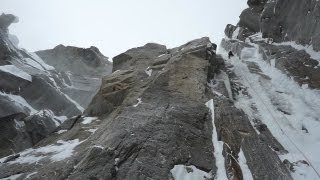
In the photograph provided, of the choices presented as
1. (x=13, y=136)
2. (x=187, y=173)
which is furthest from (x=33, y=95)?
(x=187, y=173)

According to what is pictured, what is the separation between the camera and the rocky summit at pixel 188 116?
1466cm

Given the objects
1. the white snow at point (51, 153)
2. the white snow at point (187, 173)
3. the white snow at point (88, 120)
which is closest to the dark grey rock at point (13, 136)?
the white snow at point (88, 120)

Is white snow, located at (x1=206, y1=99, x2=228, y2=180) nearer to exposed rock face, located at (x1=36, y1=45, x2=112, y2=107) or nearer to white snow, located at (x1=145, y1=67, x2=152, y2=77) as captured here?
white snow, located at (x1=145, y1=67, x2=152, y2=77)

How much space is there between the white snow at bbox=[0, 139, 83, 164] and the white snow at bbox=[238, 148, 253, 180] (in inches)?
338

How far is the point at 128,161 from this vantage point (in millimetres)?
14195

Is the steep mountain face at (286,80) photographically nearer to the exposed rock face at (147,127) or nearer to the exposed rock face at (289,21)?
the exposed rock face at (289,21)

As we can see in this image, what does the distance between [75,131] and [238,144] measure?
10198 millimetres

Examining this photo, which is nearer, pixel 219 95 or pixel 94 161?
pixel 94 161

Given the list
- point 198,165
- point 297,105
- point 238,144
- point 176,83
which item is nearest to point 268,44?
point 297,105

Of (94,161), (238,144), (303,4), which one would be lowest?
(238,144)

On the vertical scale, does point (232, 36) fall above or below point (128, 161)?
above

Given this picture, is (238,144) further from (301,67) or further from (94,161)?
(301,67)

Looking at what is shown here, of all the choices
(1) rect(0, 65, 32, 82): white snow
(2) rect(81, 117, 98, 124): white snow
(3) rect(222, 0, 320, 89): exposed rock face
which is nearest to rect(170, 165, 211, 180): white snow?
(2) rect(81, 117, 98, 124): white snow

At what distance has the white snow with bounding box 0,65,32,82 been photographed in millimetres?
36794
